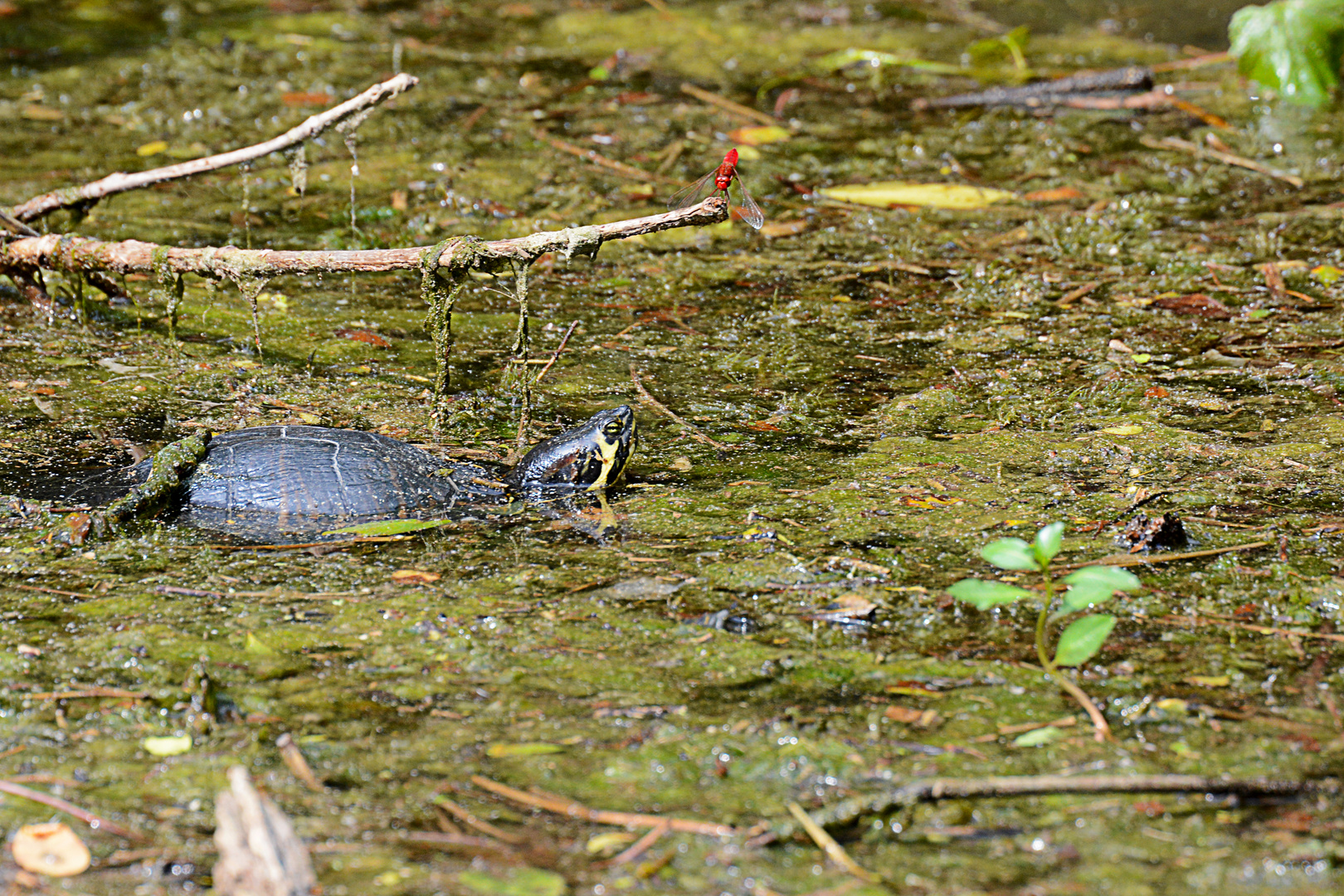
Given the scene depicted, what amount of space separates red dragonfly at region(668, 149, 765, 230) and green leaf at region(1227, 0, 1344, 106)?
472 centimetres

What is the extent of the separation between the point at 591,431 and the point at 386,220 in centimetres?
287

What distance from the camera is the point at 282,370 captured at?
4.60m


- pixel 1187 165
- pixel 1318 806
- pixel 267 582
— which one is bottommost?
pixel 267 582

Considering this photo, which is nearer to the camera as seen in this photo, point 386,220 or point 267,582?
point 267,582

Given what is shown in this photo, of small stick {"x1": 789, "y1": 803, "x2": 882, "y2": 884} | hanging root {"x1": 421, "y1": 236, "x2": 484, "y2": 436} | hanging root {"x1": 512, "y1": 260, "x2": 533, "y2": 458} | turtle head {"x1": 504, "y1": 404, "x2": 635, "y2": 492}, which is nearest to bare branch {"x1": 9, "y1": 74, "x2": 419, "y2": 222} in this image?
hanging root {"x1": 421, "y1": 236, "x2": 484, "y2": 436}

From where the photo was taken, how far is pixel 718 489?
3693mm

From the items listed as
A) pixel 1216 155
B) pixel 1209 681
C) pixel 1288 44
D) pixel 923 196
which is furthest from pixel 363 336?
pixel 1288 44

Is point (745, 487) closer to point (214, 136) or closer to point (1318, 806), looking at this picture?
point (1318, 806)

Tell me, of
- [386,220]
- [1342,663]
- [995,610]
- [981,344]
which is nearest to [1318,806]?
[1342,663]

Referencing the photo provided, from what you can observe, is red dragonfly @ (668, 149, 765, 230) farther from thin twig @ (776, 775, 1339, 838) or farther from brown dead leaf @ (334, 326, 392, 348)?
thin twig @ (776, 775, 1339, 838)

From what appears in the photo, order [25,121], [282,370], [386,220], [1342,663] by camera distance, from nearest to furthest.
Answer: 1. [1342,663]
2. [282,370]
3. [386,220]
4. [25,121]

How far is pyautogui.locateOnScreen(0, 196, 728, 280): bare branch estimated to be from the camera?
3391 mm

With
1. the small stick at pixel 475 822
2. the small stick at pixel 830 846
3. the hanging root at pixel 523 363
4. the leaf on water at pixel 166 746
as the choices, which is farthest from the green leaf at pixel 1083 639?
the hanging root at pixel 523 363

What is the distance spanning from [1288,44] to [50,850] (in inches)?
314
